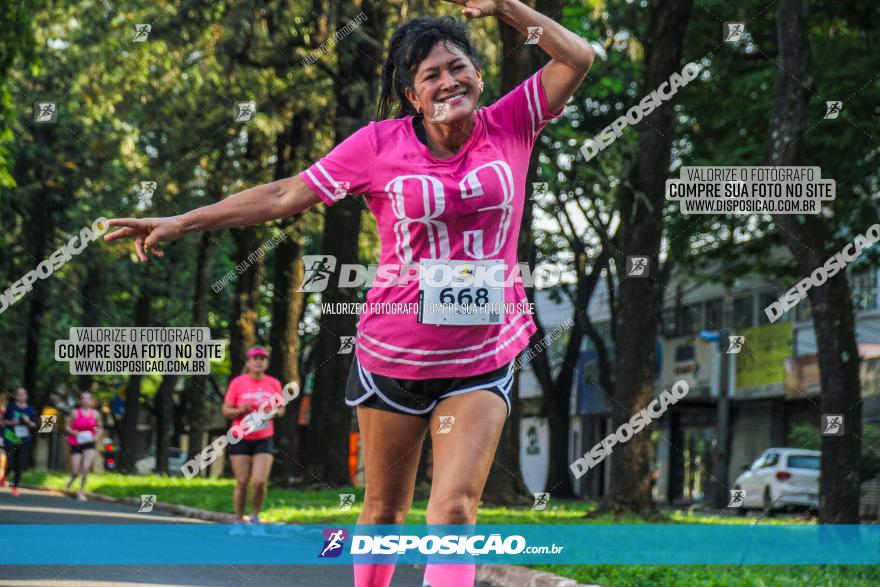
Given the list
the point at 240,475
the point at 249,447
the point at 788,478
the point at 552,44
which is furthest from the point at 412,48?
the point at 788,478

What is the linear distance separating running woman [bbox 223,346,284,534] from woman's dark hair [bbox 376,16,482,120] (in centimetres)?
843

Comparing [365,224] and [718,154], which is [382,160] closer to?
[718,154]

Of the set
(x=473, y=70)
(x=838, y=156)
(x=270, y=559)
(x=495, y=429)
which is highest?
(x=838, y=156)

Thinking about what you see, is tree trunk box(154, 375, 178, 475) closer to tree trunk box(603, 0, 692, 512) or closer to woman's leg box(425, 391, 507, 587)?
tree trunk box(603, 0, 692, 512)

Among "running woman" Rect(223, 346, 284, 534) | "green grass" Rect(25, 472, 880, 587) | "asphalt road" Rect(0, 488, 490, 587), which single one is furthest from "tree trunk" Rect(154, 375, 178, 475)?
"asphalt road" Rect(0, 488, 490, 587)

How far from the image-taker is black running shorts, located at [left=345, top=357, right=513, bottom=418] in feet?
14.6

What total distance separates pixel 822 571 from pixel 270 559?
13.3ft

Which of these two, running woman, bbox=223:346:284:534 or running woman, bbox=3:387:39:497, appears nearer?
running woman, bbox=223:346:284:534

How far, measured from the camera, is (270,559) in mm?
10297

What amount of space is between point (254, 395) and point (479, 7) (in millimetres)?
9329

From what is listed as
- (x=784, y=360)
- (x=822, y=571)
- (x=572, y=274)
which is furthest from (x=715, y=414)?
(x=822, y=571)

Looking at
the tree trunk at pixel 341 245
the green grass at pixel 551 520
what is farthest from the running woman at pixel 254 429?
the tree trunk at pixel 341 245

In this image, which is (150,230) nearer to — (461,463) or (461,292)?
(461,292)

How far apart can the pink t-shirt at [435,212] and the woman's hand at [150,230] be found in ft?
1.59
